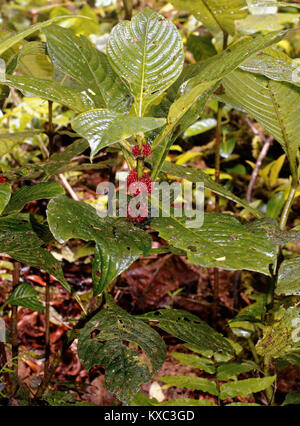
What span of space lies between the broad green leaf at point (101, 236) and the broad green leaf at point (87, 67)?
26 centimetres

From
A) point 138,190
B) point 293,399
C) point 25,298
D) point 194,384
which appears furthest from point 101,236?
point 293,399

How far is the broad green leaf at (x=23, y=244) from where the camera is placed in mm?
790

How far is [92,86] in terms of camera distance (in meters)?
0.84

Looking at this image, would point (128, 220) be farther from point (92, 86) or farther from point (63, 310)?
point (63, 310)

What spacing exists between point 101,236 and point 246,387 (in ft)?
1.95

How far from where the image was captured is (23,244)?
2.61ft

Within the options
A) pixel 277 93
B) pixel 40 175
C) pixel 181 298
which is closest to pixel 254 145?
pixel 181 298

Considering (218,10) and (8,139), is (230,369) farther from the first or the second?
(218,10)

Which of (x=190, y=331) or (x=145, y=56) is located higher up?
(x=145, y=56)

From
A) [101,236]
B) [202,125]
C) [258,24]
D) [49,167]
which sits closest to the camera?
[101,236]

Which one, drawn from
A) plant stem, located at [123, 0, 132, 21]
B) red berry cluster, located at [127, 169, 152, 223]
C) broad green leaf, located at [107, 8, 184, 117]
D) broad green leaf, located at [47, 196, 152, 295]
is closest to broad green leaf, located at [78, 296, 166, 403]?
broad green leaf, located at [47, 196, 152, 295]

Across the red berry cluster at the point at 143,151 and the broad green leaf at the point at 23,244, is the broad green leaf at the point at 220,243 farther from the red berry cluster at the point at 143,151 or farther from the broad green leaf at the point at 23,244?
the broad green leaf at the point at 23,244

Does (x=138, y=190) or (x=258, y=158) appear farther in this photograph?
(x=258, y=158)

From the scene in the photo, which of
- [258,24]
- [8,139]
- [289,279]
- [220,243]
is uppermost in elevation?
[258,24]
